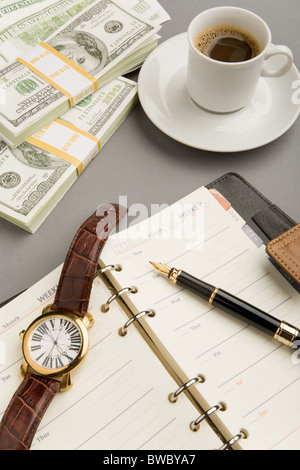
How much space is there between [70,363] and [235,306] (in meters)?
0.22

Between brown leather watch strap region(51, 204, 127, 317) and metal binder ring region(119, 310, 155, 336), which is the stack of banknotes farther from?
metal binder ring region(119, 310, 155, 336)

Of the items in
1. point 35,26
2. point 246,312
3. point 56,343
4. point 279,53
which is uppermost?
point 35,26

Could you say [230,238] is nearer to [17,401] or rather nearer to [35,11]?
[17,401]

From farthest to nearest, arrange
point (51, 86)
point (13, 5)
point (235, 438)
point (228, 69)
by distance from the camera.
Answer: point (13, 5), point (51, 86), point (228, 69), point (235, 438)

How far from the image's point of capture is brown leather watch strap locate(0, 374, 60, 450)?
0.55 meters

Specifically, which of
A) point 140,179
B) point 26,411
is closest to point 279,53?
point 140,179

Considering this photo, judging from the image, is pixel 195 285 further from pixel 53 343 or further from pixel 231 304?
pixel 53 343

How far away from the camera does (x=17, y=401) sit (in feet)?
1.86

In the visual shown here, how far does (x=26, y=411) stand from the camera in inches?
22.0

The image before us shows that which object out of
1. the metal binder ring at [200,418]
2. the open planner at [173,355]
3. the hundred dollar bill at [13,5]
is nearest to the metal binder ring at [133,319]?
the open planner at [173,355]

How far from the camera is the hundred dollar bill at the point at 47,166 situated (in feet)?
2.41

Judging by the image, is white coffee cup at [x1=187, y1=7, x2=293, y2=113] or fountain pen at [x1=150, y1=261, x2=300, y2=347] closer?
fountain pen at [x1=150, y1=261, x2=300, y2=347]

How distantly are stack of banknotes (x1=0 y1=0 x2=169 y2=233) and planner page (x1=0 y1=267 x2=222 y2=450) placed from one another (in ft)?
0.69

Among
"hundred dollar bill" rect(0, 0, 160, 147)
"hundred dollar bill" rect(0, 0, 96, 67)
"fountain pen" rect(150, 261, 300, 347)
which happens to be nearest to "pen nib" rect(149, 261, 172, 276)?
"fountain pen" rect(150, 261, 300, 347)
